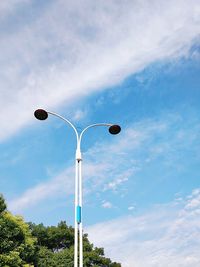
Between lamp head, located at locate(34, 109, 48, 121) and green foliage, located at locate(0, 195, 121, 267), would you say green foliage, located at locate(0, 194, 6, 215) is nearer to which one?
green foliage, located at locate(0, 195, 121, 267)

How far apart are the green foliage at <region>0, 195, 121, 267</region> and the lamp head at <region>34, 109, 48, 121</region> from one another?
47.9ft

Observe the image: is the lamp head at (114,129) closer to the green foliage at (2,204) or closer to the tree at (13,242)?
the tree at (13,242)

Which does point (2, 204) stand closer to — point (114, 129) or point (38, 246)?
point (38, 246)

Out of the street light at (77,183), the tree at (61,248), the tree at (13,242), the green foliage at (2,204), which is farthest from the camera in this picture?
the tree at (61,248)

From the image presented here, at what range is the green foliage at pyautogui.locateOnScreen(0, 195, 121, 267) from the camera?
83.8 ft

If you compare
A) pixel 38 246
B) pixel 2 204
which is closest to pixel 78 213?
pixel 2 204

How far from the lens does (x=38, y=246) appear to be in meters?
38.8

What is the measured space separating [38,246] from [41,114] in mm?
28777

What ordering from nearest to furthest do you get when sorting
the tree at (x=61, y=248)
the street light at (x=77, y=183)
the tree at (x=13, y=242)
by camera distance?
1. the street light at (x=77, y=183)
2. the tree at (x=13, y=242)
3. the tree at (x=61, y=248)

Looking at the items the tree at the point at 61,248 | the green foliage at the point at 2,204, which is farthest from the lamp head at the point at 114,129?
the tree at the point at 61,248

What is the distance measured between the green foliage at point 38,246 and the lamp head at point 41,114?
14.6 m

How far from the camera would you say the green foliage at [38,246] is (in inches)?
1005

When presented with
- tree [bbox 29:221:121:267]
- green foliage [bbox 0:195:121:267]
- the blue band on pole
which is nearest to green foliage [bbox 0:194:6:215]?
green foliage [bbox 0:195:121:267]

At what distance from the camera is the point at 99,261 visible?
40.2m
